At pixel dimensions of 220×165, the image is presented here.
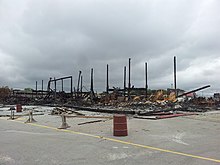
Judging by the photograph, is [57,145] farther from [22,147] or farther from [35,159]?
[35,159]

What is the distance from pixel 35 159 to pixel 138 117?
12.9 meters

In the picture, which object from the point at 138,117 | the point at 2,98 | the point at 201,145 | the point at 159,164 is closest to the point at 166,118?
the point at 138,117

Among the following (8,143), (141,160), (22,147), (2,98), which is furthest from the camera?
(2,98)

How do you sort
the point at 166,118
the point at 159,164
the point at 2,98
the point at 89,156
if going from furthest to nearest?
the point at 2,98
the point at 166,118
the point at 89,156
the point at 159,164

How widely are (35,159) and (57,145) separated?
7.09 ft

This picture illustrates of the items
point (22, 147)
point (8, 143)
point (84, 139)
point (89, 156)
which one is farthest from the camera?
point (84, 139)

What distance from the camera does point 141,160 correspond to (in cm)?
699

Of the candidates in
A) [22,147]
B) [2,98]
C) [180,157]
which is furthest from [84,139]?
[2,98]

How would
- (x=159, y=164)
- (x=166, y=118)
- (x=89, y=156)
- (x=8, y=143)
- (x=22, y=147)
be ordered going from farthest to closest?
(x=166, y=118)
(x=8, y=143)
(x=22, y=147)
(x=89, y=156)
(x=159, y=164)

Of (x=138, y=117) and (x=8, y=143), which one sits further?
(x=138, y=117)

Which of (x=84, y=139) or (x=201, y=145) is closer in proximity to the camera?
(x=201, y=145)

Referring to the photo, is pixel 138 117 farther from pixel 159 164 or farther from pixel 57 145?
pixel 159 164

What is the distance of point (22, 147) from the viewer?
29.5ft

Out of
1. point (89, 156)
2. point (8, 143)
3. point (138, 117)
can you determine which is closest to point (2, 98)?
point (138, 117)
